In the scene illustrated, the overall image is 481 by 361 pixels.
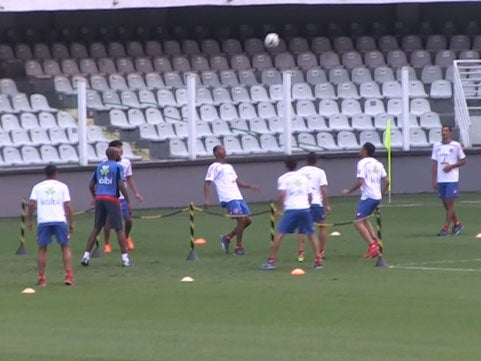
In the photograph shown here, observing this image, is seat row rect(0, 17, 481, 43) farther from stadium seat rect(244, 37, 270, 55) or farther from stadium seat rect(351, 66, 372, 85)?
stadium seat rect(351, 66, 372, 85)

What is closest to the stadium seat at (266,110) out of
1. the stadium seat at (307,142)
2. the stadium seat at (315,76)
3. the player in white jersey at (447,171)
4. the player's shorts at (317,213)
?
the stadium seat at (307,142)

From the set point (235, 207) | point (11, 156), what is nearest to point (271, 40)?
point (11, 156)

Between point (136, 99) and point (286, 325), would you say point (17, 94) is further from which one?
point (286, 325)

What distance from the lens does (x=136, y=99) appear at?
3547 centimetres

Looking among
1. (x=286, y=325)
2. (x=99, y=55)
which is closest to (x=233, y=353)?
(x=286, y=325)

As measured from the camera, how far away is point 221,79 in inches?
1495

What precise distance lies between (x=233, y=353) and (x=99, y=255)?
32.6ft

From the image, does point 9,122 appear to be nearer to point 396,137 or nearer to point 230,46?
point 230,46

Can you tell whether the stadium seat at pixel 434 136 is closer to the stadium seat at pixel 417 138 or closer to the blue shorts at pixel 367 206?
the stadium seat at pixel 417 138

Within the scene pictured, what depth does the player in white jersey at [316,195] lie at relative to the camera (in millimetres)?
22094

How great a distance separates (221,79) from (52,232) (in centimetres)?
1874

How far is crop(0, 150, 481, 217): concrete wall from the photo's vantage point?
1219 inches

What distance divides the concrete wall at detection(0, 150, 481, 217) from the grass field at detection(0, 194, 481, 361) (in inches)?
194

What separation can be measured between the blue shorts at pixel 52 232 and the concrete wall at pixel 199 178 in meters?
11.3
